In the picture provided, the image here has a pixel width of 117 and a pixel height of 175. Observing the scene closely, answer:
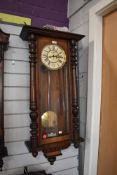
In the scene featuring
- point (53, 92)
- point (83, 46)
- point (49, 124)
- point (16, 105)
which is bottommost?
point (49, 124)

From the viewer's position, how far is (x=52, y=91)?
4.38 feet

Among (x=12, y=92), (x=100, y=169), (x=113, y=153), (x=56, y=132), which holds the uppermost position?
(x=12, y=92)

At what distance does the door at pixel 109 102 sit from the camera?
1350 mm

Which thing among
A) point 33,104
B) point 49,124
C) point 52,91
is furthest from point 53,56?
point 49,124

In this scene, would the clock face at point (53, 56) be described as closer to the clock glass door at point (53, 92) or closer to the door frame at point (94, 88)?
the clock glass door at point (53, 92)

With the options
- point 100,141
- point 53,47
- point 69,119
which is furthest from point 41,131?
point 53,47

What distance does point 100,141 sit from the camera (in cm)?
144

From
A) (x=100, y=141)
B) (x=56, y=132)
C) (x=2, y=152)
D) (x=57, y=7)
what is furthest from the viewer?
(x=57, y=7)

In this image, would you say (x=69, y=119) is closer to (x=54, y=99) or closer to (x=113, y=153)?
(x=54, y=99)

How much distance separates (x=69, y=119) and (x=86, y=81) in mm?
368

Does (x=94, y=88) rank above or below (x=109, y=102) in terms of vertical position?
above

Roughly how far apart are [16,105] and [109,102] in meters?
0.72

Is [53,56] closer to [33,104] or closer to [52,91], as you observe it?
[52,91]

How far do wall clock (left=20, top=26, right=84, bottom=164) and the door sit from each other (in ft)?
0.77
